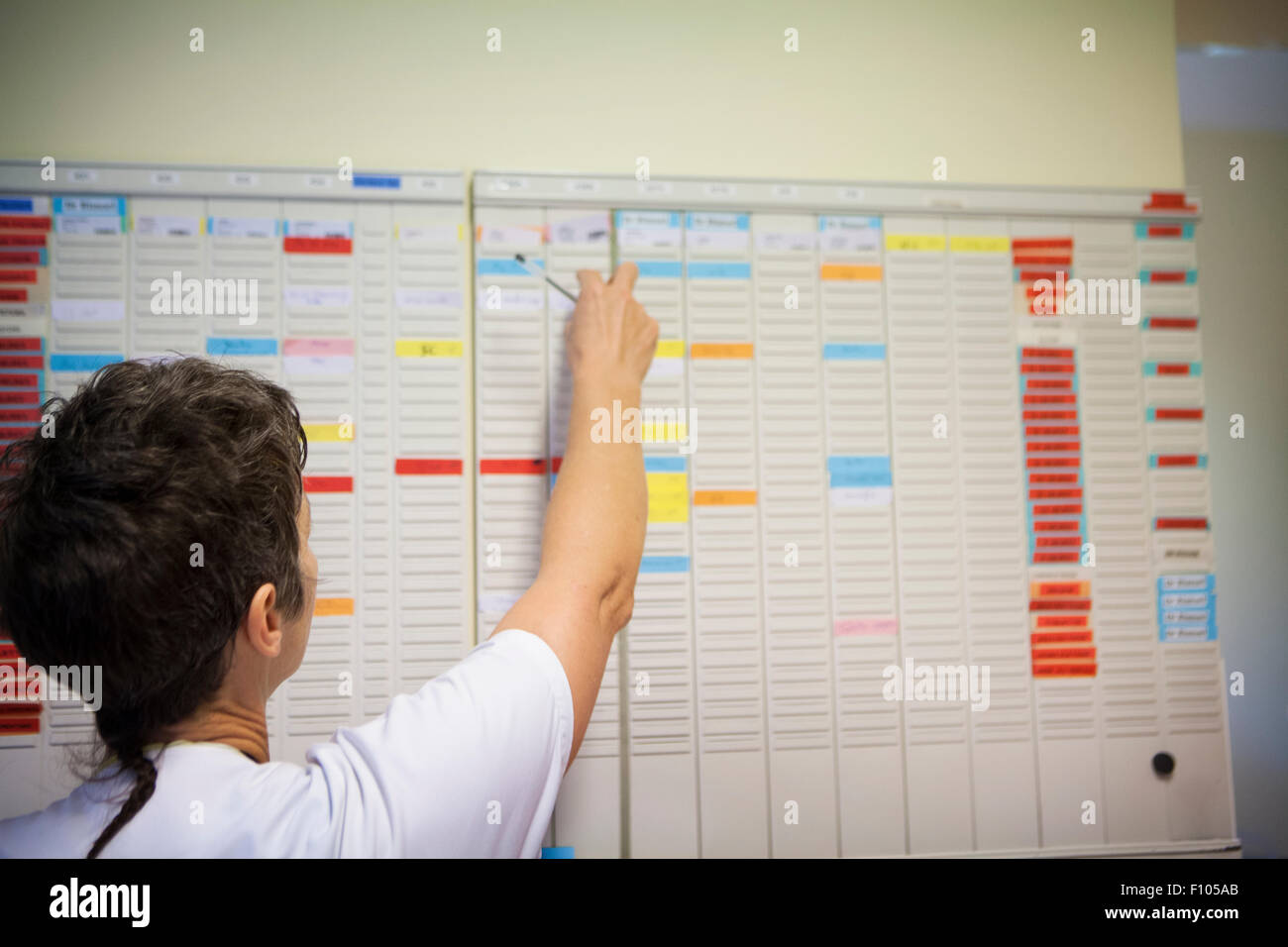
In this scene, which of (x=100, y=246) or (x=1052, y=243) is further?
(x=1052, y=243)

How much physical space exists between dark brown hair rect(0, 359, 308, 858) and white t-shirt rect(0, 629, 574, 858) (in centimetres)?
3

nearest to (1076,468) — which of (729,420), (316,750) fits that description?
(729,420)

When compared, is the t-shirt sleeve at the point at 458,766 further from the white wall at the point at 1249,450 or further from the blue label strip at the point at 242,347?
the white wall at the point at 1249,450

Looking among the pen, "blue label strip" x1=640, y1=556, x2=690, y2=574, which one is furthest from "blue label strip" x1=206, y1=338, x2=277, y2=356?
"blue label strip" x1=640, y1=556, x2=690, y2=574

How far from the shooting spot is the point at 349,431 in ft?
3.41

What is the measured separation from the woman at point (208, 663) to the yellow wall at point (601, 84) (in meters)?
0.60

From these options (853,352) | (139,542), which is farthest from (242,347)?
(853,352)

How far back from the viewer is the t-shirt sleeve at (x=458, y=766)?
53 cm

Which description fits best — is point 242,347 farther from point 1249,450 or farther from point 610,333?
point 1249,450

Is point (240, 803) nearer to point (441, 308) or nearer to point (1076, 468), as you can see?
point (441, 308)

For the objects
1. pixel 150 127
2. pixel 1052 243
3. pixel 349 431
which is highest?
pixel 150 127

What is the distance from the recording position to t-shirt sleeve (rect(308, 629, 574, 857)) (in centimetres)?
53

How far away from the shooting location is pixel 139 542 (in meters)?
0.54
